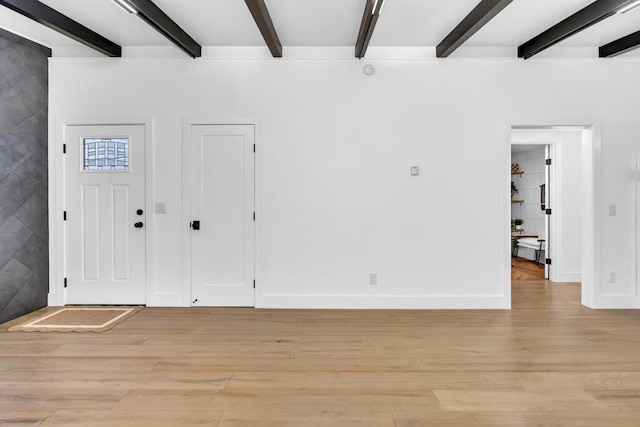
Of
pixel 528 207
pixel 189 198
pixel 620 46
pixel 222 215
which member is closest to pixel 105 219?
pixel 189 198

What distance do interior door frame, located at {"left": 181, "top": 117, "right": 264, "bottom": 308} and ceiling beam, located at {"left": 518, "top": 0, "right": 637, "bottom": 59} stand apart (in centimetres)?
297

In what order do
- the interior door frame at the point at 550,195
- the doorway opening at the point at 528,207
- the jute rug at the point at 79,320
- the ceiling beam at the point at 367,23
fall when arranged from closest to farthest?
the ceiling beam at the point at 367,23, the jute rug at the point at 79,320, the interior door frame at the point at 550,195, the doorway opening at the point at 528,207

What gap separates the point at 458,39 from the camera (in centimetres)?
344

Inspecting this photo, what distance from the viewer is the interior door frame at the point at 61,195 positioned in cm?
399

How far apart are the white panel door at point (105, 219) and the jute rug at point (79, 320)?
0.21 meters

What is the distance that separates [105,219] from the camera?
13.2ft

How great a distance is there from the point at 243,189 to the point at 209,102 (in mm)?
1037

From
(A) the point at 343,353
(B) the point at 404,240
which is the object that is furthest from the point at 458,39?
(A) the point at 343,353

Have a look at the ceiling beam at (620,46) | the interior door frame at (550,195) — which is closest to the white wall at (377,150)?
the ceiling beam at (620,46)

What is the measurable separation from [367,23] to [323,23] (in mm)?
485

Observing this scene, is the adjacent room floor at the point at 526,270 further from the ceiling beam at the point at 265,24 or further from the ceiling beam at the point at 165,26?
the ceiling beam at the point at 165,26

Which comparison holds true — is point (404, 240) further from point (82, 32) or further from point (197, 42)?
point (82, 32)

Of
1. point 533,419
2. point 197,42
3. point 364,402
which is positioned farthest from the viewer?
point 197,42

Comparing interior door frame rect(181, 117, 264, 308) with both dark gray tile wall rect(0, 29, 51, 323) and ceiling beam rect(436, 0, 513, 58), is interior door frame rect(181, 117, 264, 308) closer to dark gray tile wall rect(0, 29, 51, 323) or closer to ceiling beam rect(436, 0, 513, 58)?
dark gray tile wall rect(0, 29, 51, 323)
